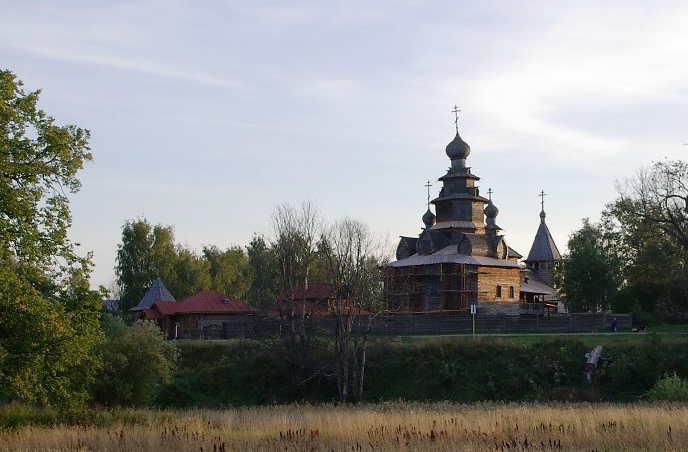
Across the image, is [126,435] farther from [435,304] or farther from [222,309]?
[435,304]

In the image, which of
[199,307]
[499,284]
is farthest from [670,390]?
[199,307]

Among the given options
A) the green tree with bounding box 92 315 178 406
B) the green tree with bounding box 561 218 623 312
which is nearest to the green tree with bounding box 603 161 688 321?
the green tree with bounding box 561 218 623 312

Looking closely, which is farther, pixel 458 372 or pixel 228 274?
pixel 228 274

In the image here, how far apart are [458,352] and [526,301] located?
113 feet

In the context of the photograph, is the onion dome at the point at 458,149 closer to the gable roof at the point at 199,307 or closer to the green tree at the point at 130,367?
the gable roof at the point at 199,307

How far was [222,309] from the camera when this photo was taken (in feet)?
219

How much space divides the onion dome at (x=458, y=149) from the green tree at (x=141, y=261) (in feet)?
85.5

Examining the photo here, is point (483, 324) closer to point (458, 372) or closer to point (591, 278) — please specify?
point (458, 372)

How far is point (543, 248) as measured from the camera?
93.5 meters

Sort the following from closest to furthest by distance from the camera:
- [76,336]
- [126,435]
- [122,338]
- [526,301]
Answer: [126,435], [76,336], [122,338], [526,301]

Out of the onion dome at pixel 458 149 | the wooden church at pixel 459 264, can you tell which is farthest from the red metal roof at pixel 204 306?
the onion dome at pixel 458 149

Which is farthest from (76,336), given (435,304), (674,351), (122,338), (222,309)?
(435,304)

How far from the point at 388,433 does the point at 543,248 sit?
76.4m

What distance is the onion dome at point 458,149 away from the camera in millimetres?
76938
